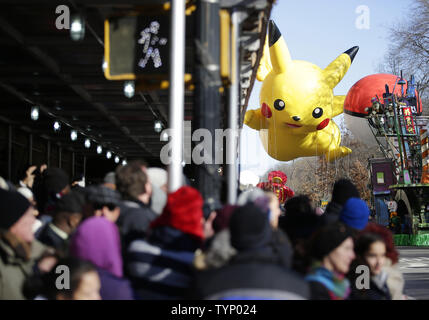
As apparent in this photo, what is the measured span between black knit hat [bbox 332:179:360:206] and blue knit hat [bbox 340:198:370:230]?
0.81 metres

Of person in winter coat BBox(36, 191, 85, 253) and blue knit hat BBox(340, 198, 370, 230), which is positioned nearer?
person in winter coat BBox(36, 191, 85, 253)

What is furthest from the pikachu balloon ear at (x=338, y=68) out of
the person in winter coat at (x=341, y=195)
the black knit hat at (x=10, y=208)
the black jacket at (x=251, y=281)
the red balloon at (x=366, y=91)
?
the black jacket at (x=251, y=281)

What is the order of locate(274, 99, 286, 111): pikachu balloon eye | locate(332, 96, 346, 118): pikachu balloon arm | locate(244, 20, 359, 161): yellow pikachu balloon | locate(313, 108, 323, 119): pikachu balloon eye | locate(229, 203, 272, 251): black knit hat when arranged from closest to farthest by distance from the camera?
locate(229, 203, 272, 251): black knit hat
locate(244, 20, 359, 161): yellow pikachu balloon
locate(274, 99, 286, 111): pikachu balloon eye
locate(313, 108, 323, 119): pikachu balloon eye
locate(332, 96, 346, 118): pikachu balloon arm

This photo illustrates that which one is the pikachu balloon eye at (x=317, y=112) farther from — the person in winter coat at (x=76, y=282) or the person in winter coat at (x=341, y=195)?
the person in winter coat at (x=76, y=282)

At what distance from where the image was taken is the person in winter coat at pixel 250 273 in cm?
309

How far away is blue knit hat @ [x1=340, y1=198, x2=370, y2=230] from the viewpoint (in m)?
5.29

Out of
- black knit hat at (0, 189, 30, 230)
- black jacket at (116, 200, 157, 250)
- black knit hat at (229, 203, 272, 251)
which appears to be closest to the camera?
black knit hat at (229, 203, 272, 251)

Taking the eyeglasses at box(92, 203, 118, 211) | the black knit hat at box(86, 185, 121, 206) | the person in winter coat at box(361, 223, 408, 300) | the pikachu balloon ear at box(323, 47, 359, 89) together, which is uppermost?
the pikachu balloon ear at box(323, 47, 359, 89)

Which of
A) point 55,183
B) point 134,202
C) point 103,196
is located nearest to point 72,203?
point 103,196

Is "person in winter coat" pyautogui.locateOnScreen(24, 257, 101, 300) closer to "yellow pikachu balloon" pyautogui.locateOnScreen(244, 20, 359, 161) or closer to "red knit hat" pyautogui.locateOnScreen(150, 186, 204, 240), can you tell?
"red knit hat" pyautogui.locateOnScreen(150, 186, 204, 240)

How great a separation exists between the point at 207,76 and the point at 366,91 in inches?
938

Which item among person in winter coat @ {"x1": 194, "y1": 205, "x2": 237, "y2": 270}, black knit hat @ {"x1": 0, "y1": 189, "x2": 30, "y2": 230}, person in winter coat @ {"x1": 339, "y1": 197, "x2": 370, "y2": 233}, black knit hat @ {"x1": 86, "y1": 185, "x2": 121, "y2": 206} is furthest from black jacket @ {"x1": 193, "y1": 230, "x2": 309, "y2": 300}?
person in winter coat @ {"x1": 339, "y1": 197, "x2": 370, "y2": 233}

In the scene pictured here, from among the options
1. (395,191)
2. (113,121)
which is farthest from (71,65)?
(395,191)
